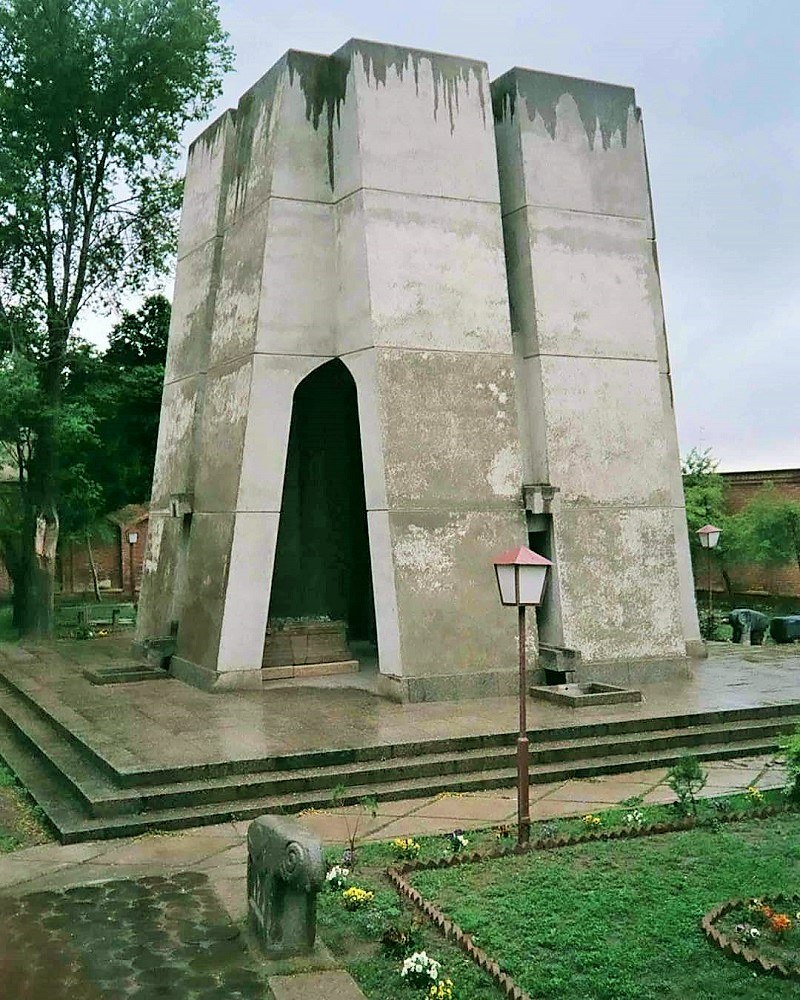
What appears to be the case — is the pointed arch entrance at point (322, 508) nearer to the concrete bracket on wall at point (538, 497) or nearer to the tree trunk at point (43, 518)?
the concrete bracket on wall at point (538, 497)

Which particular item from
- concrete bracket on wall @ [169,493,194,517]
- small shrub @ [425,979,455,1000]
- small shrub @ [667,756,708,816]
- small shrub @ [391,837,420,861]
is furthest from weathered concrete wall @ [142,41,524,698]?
small shrub @ [425,979,455,1000]

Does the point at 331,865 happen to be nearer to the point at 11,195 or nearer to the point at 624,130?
the point at 624,130

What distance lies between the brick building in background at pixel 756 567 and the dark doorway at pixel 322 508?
1235cm

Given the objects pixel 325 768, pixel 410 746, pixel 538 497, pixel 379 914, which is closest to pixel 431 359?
pixel 538 497

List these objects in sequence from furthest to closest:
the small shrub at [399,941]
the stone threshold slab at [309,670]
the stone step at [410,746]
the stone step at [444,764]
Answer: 1. the stone threshold slab at [309,670]
2. the stone step at [410,746]
3. the stone step at [444,764]
4. the small shrub at [399,941]

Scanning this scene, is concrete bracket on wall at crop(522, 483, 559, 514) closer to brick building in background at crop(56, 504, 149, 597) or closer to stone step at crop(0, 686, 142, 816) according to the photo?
stone step at crop(0, 686, 142, 816)

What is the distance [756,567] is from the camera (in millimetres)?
24312

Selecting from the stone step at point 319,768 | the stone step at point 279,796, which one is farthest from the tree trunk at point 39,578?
the stone step at point 279,796

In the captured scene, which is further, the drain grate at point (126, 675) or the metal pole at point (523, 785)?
the drain grate at point (126, 675)

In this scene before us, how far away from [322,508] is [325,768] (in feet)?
22.5

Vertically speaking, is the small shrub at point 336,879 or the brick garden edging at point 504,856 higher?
the small shrub at point 336,879

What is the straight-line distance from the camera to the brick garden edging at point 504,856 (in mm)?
4593

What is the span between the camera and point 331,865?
19.6ft

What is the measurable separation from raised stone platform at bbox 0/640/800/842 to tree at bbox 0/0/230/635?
7.10 meters
